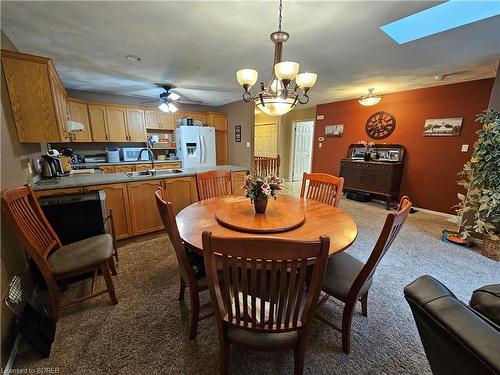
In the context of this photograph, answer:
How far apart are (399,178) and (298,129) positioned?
3.48 meters

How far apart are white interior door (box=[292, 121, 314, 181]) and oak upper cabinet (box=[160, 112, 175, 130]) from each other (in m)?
3.80

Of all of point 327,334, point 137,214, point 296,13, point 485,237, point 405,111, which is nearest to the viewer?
point 327,334

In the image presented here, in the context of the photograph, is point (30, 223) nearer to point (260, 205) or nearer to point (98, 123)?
point (260, 205)

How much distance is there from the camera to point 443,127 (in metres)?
3.86

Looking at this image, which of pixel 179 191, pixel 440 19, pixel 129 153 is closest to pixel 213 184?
pixel 179 191

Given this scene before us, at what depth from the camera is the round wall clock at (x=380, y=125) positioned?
14.8ft

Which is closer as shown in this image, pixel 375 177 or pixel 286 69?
pixel 286 69

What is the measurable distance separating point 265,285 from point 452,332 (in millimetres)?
595

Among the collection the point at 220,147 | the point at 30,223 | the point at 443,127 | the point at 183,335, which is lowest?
the point at 183,335

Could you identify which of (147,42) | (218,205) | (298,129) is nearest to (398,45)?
(218,205)

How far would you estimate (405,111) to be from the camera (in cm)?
429

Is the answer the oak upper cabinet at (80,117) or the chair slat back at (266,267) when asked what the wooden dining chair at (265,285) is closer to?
the chair slat back at (266,267)

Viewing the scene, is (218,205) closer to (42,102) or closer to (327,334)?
(327,334)

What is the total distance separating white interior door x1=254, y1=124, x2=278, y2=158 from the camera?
7299mm
